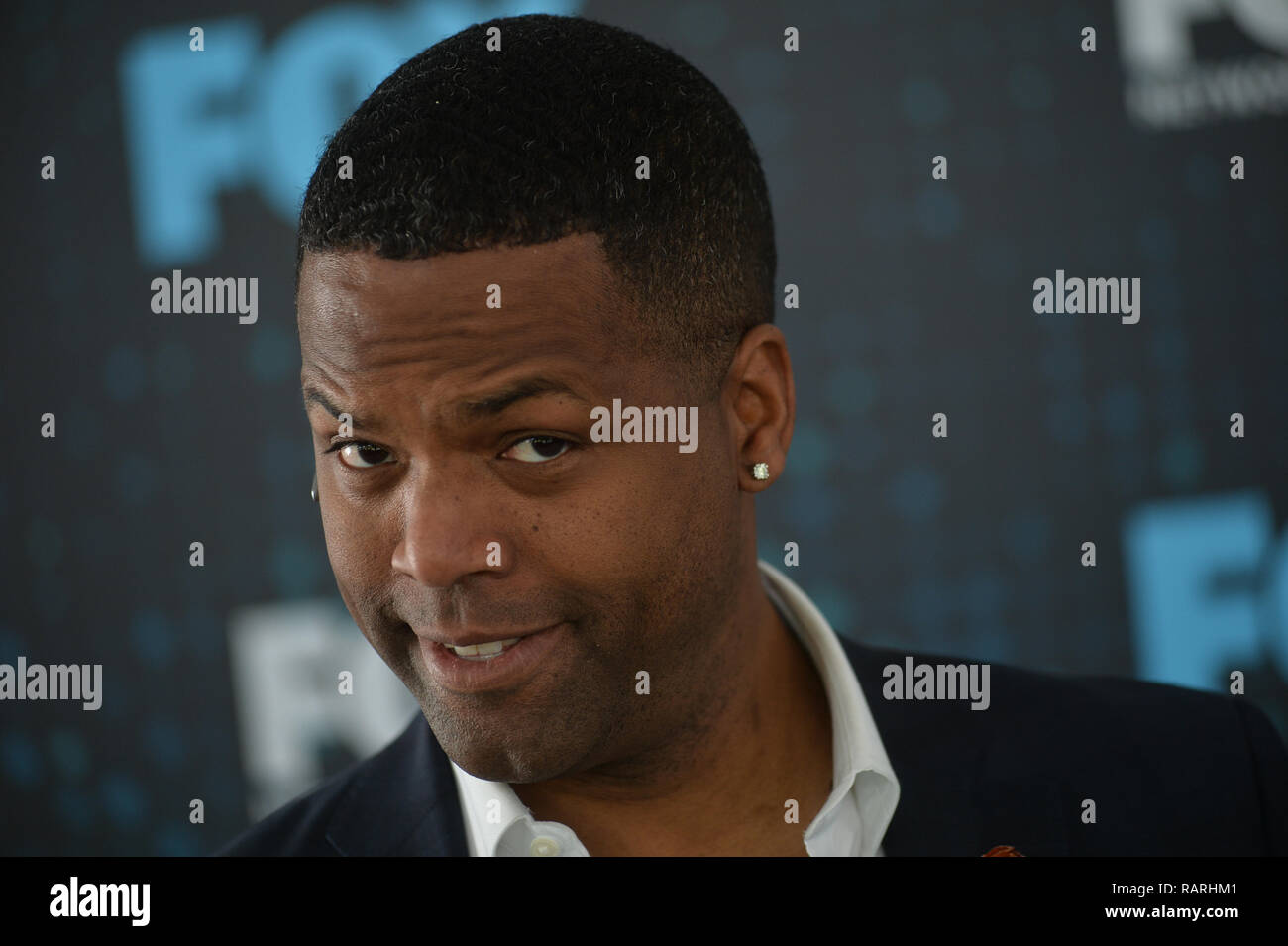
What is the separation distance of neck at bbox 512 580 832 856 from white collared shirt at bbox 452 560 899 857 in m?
0.04

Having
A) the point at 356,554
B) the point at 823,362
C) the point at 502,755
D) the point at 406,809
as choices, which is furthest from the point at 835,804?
the point at 823,362

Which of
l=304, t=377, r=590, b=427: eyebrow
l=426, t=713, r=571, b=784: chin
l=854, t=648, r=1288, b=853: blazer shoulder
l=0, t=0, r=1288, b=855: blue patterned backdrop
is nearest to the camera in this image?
l=304, t=377, r=590, b=427: eyebrow

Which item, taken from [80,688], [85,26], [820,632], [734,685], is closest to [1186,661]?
[820,632]

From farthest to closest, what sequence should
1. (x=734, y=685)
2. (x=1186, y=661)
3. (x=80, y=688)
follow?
(x=80, y=688), (x=1186, y=661), (x=734, y=685)

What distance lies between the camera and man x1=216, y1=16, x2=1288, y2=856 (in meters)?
1.34

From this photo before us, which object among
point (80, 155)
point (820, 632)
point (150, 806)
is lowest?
point (150, 806)

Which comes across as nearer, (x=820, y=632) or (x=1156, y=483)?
(x=820, y=632)

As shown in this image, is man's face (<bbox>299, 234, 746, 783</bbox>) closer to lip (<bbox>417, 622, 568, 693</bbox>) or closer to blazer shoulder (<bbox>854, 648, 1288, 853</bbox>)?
lip (<bbox>417, 622, 568, 693</bbox>)

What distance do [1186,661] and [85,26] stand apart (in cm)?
279

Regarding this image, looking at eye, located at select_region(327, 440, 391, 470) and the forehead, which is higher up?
the forehead

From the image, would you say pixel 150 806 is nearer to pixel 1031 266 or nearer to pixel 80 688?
pixel 80 688

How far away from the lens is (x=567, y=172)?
4.47 ft

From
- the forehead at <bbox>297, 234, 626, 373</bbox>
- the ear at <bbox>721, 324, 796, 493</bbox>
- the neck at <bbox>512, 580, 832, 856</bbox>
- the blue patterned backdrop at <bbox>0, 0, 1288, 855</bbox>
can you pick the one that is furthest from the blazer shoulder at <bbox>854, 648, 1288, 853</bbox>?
the blue patterned backdrop at <bbox>0, 0, 1288, 855</bbox>

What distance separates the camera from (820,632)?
175 centimetres
